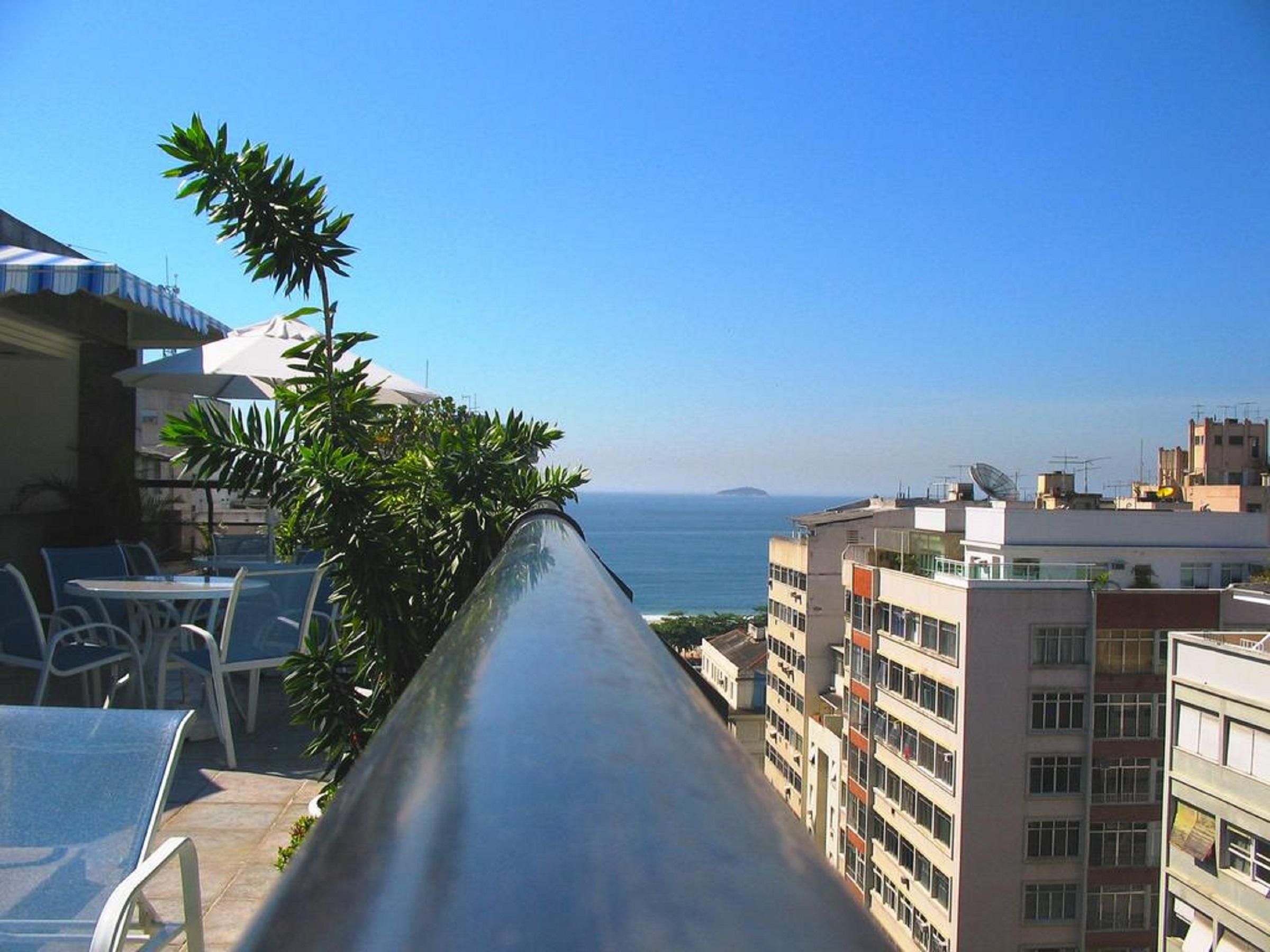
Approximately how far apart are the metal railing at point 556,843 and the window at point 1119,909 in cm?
3014

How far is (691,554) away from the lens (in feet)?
294

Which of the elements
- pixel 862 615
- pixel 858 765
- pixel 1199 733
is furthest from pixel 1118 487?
pixel 1199 733

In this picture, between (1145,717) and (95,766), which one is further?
(1145,717)

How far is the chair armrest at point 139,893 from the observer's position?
A: 1398mm

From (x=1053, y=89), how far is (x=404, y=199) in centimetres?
4217

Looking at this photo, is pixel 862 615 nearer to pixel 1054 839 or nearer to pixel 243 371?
pixel 1054 839

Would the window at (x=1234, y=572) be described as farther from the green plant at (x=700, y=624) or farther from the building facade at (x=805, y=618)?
the green plant at (x=700, y=624)

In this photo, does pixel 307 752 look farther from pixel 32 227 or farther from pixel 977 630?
pixel 977 630

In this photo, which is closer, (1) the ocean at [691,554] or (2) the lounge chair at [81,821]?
(2) the lounge chair at [81,821]

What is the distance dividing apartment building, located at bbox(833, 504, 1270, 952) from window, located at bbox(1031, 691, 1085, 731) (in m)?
0.05

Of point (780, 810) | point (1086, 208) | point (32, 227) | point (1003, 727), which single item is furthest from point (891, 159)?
point (1086, 208)

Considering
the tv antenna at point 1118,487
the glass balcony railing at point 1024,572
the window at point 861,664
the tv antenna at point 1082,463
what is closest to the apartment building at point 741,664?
the window at point 861,664

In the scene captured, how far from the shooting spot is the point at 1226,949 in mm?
20906

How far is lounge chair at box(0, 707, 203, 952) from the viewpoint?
1.73m
